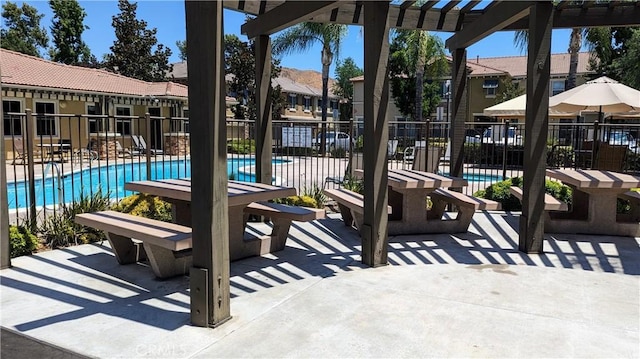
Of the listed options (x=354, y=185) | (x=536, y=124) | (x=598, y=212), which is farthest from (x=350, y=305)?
(x=354, y=185)

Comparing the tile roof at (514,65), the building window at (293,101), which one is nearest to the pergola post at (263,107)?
the tile roof at (514,65)

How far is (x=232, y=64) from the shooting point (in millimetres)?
29281

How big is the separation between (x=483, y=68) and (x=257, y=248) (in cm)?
3606

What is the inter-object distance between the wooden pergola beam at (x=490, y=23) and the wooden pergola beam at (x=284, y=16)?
208cm

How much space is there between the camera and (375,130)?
435 cm

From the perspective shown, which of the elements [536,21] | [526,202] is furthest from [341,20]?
[526,202]

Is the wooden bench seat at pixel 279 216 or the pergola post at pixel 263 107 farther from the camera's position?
the pergola post at pixel 263 107

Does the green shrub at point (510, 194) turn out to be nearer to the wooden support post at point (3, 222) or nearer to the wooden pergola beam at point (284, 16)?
the wooden pergola beam at point (284, 16)

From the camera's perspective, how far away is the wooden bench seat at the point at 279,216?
4.54 meters

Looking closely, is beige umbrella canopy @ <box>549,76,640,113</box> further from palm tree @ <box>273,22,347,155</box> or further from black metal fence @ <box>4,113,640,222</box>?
palm tree @ <box>273,22,347,155</box>

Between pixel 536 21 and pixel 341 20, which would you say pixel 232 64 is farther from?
pixel 536 21

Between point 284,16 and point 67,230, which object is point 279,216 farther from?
point 67,230
